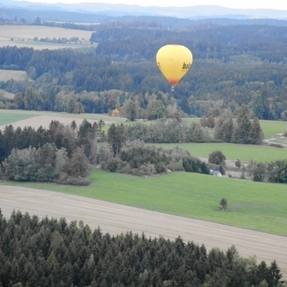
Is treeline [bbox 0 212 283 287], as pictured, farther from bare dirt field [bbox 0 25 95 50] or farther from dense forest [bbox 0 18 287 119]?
bare dirt field [bbox 0 25 95 50]

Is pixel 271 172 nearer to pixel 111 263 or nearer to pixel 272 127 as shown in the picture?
pixel 272 127

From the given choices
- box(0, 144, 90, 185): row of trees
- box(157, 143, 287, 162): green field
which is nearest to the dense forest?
box(157, 143, 287, 162): green field

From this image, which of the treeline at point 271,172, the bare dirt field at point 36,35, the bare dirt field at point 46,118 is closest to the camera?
the treeline at point 271,172

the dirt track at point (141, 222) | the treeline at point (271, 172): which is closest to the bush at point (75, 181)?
the dirt track at point (141, 222)

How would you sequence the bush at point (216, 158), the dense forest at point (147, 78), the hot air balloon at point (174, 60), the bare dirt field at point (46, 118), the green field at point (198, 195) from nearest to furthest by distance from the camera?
the green field at point (198, 195) → the hot air balloon at point (174, 60) → the bush at point (216, 158) → the bare dirt field at point (46, 118) → the dense forest at point (147, 78)

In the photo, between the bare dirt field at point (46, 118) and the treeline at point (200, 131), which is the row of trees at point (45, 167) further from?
the bare dirt field at point (46, 118)

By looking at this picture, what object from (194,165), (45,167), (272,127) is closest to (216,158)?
(194,165)
